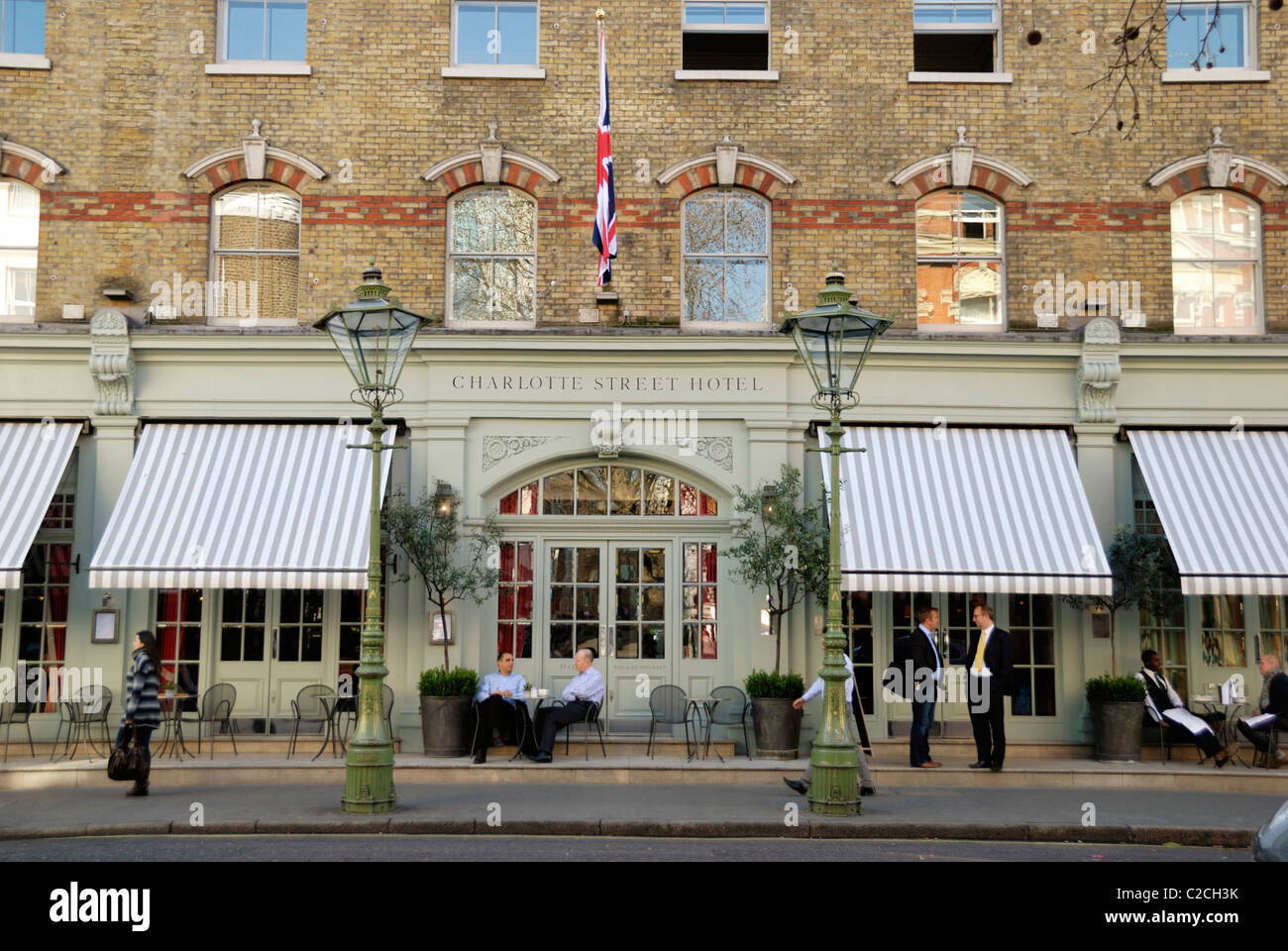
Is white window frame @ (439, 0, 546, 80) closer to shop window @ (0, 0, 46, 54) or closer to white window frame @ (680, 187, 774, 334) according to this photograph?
white window frame @ (680, 187, 774, 334)

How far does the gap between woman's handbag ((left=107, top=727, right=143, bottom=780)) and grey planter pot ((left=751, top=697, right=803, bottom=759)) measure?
7016 mm

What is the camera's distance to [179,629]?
16812 mm

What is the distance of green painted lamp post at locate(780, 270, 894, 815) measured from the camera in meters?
12.5

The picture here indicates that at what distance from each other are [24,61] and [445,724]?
10.4 meters

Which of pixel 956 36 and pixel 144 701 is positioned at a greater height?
pixel 956 36

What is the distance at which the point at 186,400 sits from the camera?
16.8m

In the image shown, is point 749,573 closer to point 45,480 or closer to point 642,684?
point 642,684

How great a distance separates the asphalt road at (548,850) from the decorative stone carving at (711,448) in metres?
6.20

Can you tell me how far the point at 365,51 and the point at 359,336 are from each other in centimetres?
637

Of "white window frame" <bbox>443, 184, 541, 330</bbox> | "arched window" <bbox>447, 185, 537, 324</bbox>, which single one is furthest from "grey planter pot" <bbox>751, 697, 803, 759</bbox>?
"arched window" <bbox>447, 185, 537, 324</bbox>

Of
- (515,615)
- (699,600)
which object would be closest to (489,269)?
(515,615)

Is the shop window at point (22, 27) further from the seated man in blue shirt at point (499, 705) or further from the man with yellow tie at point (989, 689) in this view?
the man with yellow tie at point (989, 689)

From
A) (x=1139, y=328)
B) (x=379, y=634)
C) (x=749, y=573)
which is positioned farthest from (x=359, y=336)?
(x=1139, y=328)

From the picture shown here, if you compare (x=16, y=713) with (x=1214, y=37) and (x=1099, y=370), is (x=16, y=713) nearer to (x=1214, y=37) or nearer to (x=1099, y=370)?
(x=1099, y=370)
